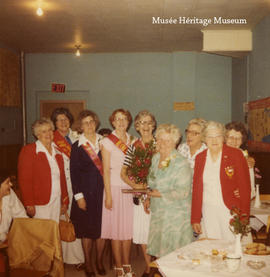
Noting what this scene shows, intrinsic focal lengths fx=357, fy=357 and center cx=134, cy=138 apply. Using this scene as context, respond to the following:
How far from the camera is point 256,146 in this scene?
545 centimetres

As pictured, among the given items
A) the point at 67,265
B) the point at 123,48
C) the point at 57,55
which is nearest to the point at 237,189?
the point at 67,265

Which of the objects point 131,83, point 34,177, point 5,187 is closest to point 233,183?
point 5,187

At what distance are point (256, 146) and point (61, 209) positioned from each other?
10.8 ft

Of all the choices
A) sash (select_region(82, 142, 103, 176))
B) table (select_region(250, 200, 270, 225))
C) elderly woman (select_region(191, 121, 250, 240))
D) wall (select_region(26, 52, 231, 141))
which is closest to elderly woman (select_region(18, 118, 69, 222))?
sash (select_region(82, 142, 103, 176))

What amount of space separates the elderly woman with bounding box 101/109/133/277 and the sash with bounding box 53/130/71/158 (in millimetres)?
789

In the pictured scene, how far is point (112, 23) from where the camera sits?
527cm

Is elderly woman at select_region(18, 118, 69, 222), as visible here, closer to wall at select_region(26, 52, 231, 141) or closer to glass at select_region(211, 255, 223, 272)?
glass at select_region(211, 255, 223, 272)

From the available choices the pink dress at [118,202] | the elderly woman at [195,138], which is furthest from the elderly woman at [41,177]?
the elderly woman at [195,138]

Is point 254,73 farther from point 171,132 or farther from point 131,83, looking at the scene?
point 171,132

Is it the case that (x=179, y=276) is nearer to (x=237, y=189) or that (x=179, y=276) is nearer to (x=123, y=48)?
(x=237, y=189)

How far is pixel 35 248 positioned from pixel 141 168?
103cm

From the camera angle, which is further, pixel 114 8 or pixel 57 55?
pixel 57 55

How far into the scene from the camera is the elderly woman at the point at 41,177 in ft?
10.8

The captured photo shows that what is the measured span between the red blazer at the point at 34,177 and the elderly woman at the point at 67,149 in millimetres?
472
